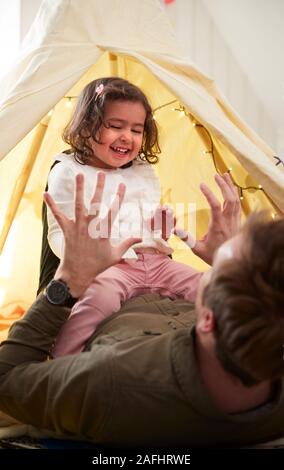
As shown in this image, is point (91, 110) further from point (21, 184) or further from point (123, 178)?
point (21, 184)

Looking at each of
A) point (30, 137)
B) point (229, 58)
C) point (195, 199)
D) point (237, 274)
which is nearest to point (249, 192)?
point (195, 199)

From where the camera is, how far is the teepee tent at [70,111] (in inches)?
57.8

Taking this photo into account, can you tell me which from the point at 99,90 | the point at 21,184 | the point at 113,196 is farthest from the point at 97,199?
the point at 21,184

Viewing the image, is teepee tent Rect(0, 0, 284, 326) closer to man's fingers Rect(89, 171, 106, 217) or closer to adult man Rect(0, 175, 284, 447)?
man's fingers Rect(89, 171, 106, 217)

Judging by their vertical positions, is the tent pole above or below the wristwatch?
above

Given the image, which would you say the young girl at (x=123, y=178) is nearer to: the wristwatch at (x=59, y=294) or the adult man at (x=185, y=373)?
the wristwatch at (x=59, y=294)

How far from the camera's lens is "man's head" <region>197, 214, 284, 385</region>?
2.71 ft

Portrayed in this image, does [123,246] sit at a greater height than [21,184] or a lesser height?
lesser

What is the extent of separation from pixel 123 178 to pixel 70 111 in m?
0.39

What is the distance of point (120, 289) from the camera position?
1289 millimetres

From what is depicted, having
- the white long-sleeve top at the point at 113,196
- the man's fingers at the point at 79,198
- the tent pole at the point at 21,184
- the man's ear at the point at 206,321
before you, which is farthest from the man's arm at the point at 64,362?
the tent pole at the point at 21,184

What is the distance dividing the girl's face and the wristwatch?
585 mm

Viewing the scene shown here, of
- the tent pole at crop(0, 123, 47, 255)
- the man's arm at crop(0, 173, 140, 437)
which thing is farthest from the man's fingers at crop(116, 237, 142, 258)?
the tent pole at crop(0, 123, 47, 255)

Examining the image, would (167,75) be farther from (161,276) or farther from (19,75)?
(161,276)
